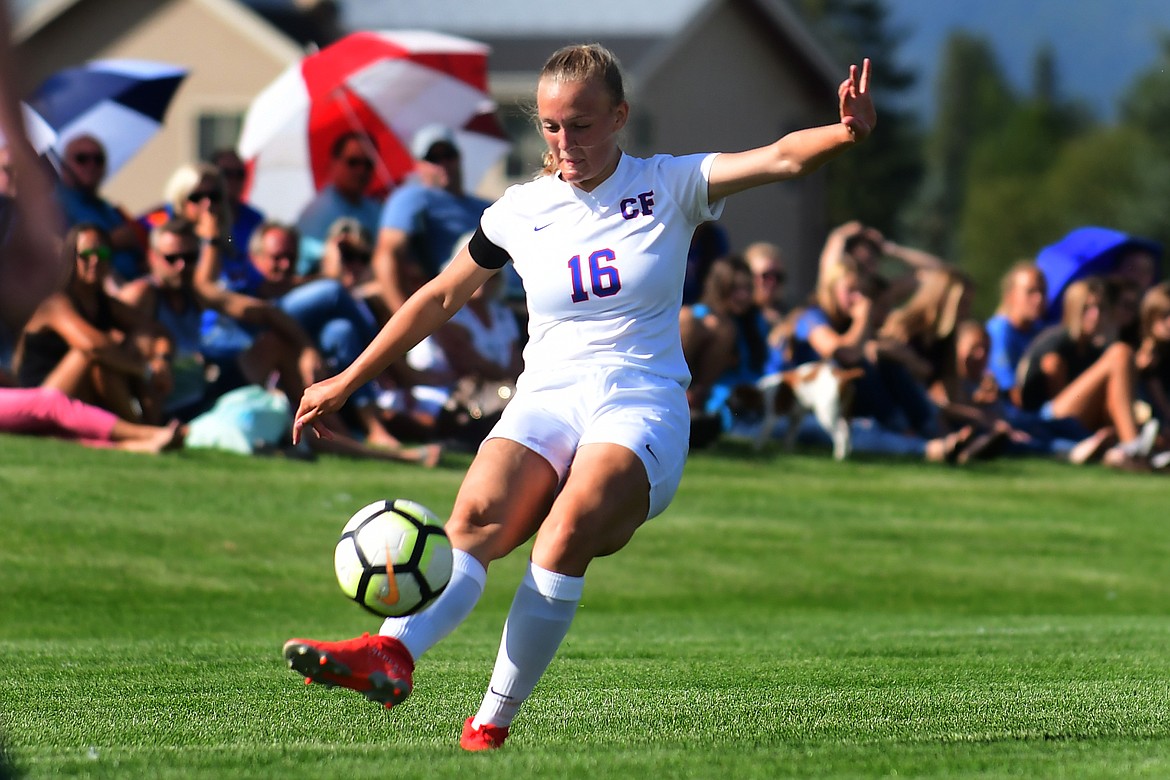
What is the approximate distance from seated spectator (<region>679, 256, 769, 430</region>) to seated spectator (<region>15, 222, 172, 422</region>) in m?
4.51

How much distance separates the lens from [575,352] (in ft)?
18.4

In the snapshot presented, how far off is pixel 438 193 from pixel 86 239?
11.6 ft

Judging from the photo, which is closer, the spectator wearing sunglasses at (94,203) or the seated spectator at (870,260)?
the spectator wearing sunglasses at (94,203)

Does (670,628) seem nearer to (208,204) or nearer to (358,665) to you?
(208,204)

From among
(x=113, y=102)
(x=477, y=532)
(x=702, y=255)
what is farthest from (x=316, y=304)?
(x=477, y=532)

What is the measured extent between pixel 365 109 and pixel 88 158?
11.6ft

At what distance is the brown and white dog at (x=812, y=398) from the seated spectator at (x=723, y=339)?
267 mm

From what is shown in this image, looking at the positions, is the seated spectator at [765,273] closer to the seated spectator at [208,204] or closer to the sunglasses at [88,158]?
the seated spectator at [208,204]

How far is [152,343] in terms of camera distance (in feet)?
40.8

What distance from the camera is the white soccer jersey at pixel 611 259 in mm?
5562

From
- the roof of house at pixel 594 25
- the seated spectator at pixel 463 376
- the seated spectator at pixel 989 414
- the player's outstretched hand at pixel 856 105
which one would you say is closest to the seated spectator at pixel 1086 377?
the seated spectator at pixel 989 414

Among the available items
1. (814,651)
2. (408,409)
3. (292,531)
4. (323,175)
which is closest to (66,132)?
(323,175)

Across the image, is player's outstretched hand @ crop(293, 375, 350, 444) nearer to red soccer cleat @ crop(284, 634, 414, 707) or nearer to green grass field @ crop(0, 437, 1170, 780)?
red soccer cleat @ crop(284, 634, 414, 707)

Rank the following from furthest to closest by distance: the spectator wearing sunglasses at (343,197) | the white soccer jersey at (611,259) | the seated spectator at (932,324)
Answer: the seated spectator at (932,324) → the spectator wearing sunglasses at (343,197) → the white soccer jersey at (611,259)
